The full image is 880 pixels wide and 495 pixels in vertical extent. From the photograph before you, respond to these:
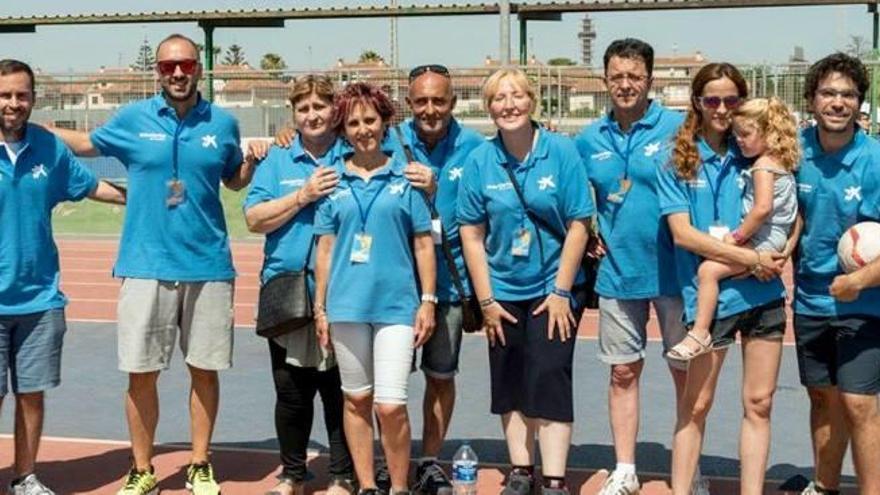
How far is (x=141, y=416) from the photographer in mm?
6117

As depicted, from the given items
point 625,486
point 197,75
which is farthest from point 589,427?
point 197,75

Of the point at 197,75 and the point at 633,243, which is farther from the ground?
the point at 197,75

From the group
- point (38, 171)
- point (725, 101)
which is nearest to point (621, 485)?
point (725, 101)

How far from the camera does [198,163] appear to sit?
234 inches

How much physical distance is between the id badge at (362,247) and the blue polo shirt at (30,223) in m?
1.54

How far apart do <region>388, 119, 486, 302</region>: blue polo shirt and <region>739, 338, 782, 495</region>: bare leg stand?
1384 millimetres

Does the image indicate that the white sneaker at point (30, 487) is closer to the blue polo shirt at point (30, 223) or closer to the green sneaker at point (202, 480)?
the green sneaker at point (202, 480)

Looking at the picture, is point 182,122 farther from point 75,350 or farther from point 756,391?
point 75,350

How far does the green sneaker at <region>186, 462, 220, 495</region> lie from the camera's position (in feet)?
19.9

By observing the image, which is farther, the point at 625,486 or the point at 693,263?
the point at 625,486

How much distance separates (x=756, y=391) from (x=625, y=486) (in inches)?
37.4

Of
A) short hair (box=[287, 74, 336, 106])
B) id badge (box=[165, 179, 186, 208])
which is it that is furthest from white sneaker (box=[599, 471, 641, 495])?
id badge (box=[165, 179, 186, 208])

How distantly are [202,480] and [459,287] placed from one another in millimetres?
1621

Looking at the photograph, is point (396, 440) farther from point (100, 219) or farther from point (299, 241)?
point (100, 219)
